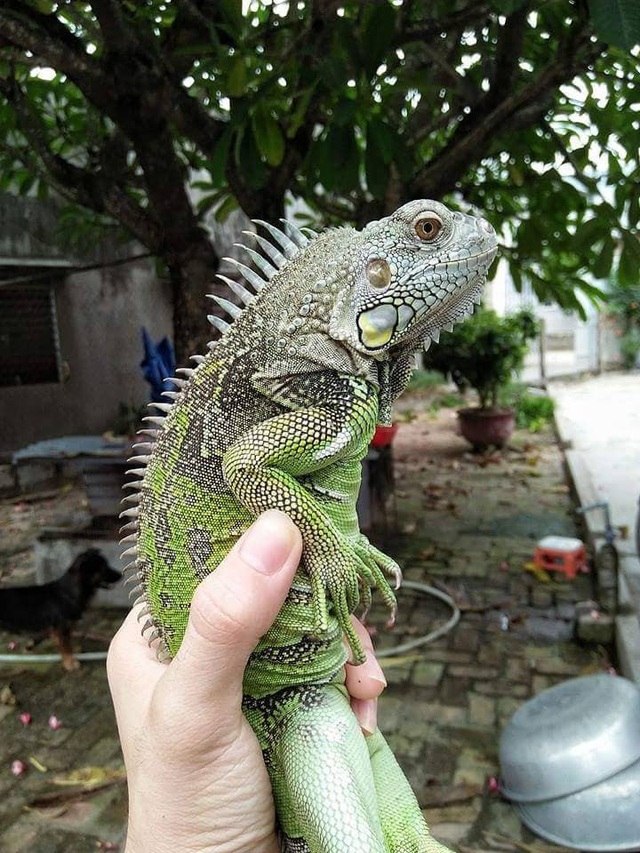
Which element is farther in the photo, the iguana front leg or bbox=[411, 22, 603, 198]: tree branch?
bbox=[411, 22, 603, 198]: tree branch

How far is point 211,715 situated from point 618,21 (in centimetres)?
257

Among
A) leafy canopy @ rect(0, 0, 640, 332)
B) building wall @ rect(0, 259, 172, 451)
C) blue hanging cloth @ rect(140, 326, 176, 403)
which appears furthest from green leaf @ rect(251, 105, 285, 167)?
building wall @ rect(0, 259, 172, 451)

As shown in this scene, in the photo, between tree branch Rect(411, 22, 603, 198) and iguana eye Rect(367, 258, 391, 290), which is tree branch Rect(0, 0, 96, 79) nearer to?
tree branch Rect(411, 22, 603, 198)

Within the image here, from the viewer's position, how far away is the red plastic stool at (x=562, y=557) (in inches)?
232

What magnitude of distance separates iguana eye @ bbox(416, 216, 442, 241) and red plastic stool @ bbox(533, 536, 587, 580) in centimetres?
498

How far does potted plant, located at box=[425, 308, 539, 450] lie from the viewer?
10.1 meters

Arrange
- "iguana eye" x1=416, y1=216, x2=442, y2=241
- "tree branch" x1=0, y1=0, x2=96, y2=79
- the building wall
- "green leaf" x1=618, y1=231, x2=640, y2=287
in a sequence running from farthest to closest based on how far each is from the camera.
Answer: the building wall, "tree branch" x1=0, y1=0, x2=96, y2=79, "green leaf" x1=618, y1=231, x2=640, y2=287, "iguana eye" x1=416, y1=216, x2=442, y2=241

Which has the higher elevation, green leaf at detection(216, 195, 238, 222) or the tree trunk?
green leaf at detection(216, 195, 238, 222)

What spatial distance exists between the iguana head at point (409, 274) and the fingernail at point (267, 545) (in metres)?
0.47

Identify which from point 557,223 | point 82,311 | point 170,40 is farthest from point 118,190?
point 82,311

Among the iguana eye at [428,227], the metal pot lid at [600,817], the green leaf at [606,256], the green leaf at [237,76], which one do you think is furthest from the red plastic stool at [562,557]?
the iguana eye at [428,227]

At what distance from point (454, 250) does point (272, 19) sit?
2848mm

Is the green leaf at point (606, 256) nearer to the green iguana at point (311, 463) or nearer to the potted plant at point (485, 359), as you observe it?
the green iguana at point (311, 463)

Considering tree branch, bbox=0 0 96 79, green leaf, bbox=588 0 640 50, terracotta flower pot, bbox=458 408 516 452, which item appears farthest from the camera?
terracotta flower pot, bbox=458 408 516 452
